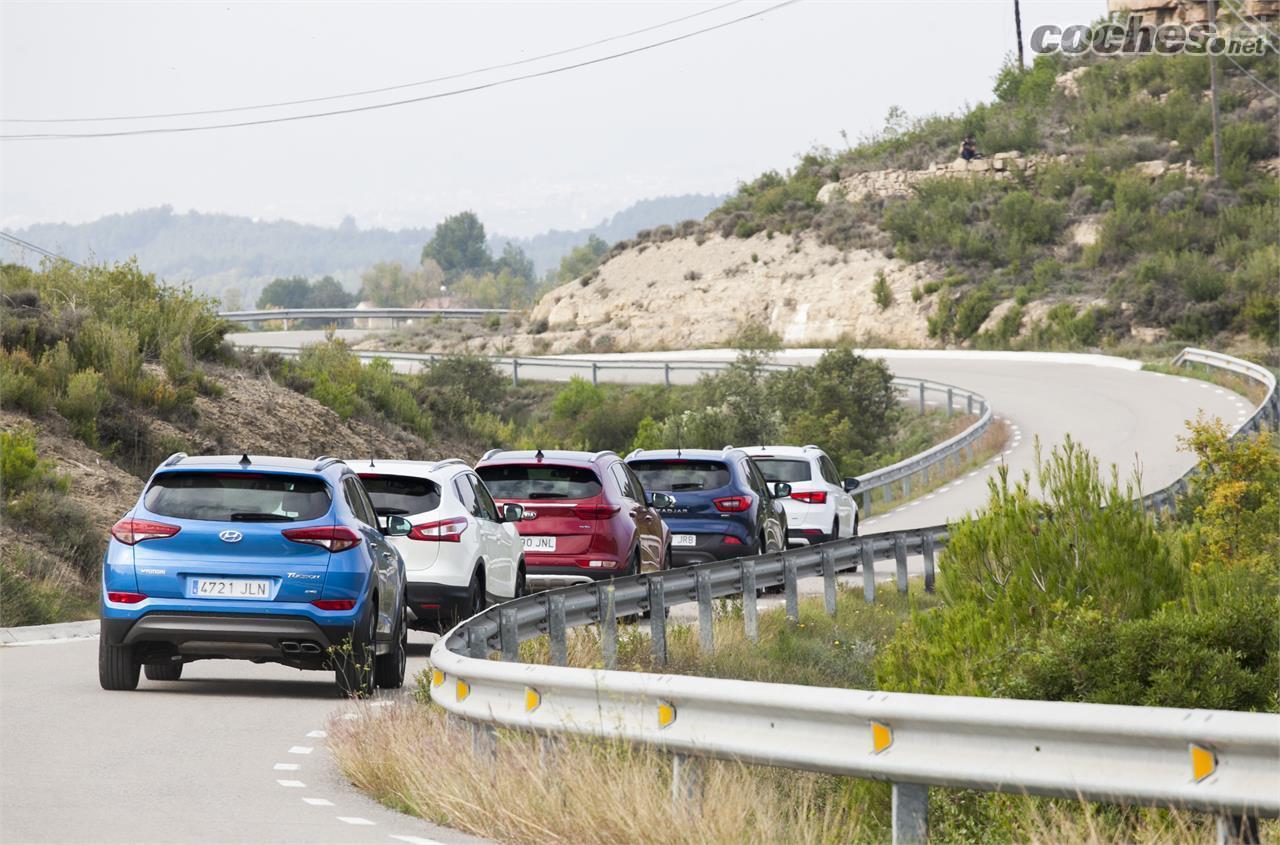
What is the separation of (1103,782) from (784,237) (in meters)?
91.2

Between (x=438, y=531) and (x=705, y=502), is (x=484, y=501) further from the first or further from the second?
(x=705, y=502)

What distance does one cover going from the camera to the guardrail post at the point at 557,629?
44.4ft

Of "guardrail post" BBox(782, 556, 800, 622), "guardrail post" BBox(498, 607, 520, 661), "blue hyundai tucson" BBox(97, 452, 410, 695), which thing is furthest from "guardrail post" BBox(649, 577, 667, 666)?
"guardrail post" BBox(782, 556, 800, 622)

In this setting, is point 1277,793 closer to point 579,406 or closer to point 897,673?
point 897,673

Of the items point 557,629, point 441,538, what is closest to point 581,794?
point 557,629

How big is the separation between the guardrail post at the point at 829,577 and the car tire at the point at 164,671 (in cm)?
847

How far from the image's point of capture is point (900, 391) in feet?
→ 188

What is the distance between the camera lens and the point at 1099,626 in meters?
9.84

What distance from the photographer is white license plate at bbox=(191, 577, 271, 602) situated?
12.4 metres

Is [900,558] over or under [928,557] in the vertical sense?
over

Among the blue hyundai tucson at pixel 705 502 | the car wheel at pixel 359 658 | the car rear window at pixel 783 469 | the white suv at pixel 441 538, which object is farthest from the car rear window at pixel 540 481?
the car rear window at pixel 783 469

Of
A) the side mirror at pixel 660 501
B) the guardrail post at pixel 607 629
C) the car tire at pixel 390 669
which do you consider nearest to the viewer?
the car tire at pixel 390 669

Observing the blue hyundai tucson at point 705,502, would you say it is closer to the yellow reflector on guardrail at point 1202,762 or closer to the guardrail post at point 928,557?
the guardrail post at point 928,557

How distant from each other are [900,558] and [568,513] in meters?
6.50
